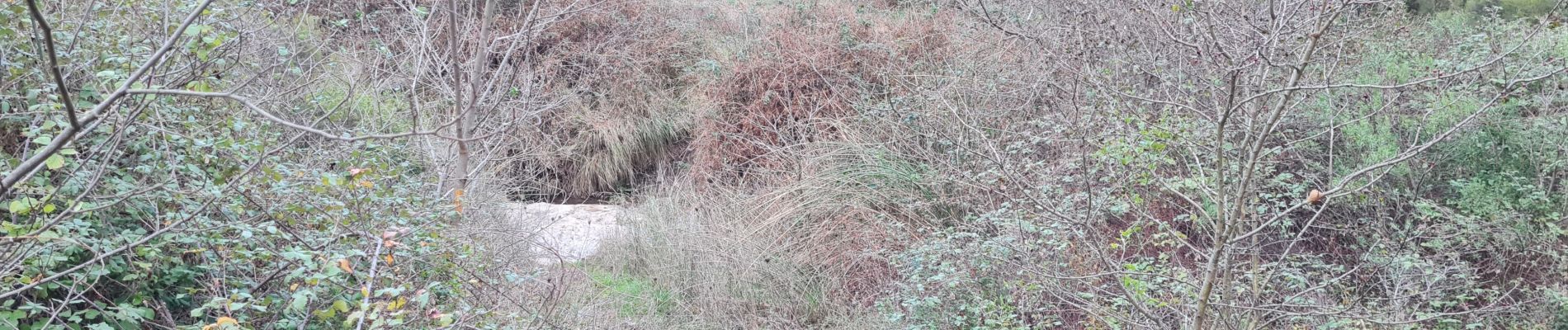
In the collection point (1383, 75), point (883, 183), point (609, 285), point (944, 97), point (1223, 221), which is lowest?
point (609, 285)

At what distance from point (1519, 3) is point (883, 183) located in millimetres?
4474

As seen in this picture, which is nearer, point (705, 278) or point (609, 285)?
point (705, 278)

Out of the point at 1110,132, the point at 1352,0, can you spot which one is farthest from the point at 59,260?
the point at 1110,132

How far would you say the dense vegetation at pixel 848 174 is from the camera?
3.31 meters

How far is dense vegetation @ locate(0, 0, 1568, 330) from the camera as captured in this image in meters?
3.31

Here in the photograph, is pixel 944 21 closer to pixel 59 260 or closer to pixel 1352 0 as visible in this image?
pixel 1352 0

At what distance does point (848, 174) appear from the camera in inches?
282

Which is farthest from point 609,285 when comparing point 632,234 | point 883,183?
point 883,183

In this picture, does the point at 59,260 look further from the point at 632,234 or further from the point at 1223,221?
the point at 632,234

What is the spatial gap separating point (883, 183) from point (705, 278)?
1.36 metres

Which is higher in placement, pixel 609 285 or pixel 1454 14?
pixel 1454 14

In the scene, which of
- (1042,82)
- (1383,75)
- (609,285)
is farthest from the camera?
(609,285)

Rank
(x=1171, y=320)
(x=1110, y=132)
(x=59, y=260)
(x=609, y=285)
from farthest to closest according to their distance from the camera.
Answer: (x=609, y=285), (x=1110, y=132), (x=1171, y=320), (x=59, y=260)

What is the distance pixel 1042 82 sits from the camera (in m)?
6.55
